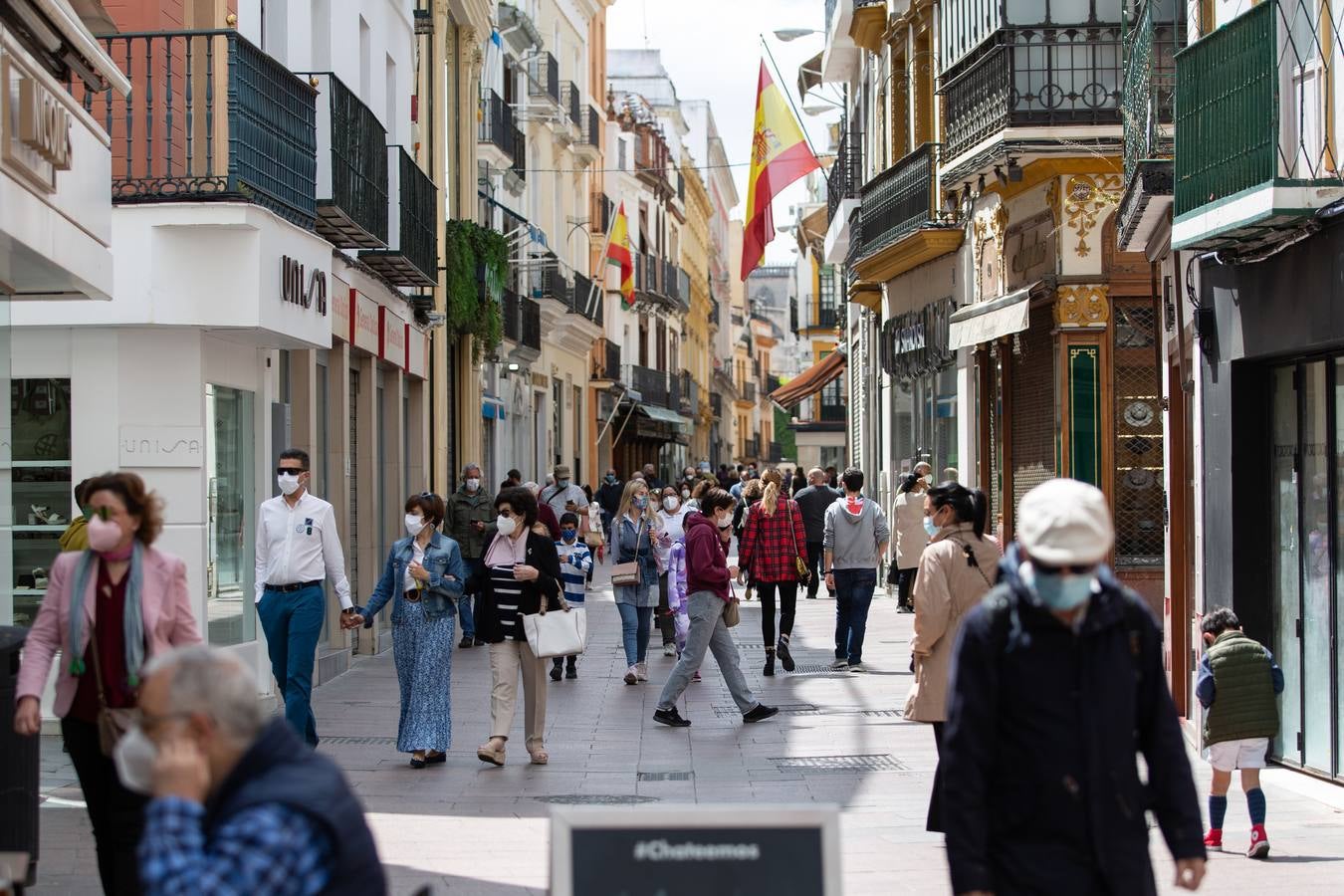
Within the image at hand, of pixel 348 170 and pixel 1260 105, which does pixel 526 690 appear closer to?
pixel 1260 105

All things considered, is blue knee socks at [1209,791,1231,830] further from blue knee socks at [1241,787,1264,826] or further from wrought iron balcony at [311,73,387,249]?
wrought iron balcony at [311,73,387,249]

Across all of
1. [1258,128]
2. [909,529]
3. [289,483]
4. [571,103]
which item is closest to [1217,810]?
[1258,128]

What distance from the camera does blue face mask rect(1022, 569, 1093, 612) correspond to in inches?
188

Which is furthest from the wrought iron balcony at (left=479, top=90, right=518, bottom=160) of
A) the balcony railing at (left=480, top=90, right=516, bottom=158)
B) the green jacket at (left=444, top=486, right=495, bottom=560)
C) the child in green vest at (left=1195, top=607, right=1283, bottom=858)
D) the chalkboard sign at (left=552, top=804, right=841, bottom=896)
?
the chalkboard sign at (left=552, top=804, right=841, bottom=896)

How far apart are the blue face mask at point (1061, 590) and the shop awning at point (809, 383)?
37373 millimetres

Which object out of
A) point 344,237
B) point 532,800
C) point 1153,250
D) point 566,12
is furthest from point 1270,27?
point 566,12

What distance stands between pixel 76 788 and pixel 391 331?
11344 mm

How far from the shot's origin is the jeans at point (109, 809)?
7.07 meters

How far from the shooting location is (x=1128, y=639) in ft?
16.3

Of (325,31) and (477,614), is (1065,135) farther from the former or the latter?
(477,614)

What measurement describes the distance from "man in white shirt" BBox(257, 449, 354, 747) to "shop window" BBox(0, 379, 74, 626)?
2.26m

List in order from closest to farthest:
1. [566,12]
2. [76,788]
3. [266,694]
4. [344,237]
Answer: [76,788] → [266,694] → [344,237] → [566,12]

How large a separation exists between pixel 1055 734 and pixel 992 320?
1571 cm

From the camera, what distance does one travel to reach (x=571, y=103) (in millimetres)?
45938
